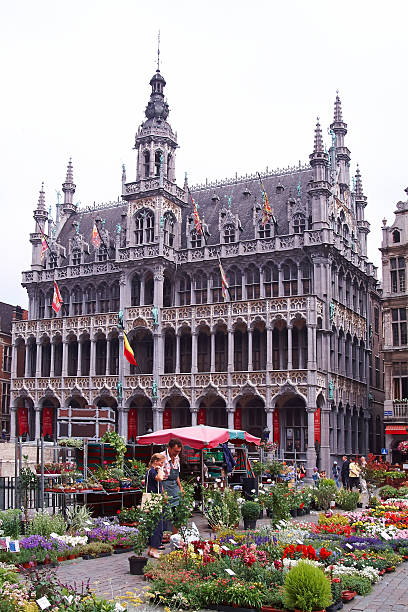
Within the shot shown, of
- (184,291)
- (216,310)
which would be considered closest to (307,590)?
(216,310)

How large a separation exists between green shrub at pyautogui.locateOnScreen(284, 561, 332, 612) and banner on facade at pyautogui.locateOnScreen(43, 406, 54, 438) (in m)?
47.8

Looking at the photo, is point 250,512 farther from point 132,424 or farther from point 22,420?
point 22,420

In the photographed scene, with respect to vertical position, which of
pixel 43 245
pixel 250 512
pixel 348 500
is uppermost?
pixel 43 245

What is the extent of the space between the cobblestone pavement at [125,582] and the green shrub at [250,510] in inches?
184

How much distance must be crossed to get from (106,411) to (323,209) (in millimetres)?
21864

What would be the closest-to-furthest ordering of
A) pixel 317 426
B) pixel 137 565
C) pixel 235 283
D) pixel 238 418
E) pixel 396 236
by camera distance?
pixel 137 565 < pixel 317 426 < pixel 238 418 < pixel 396 236 < pixel 235 283

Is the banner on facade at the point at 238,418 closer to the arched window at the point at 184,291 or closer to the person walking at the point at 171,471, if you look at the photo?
the arched window at the point at 184,291

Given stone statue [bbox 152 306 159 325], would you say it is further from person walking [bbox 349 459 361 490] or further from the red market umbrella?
the red market umbrella

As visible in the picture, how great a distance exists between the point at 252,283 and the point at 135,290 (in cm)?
950

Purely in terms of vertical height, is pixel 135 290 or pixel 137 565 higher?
pixel 135 290

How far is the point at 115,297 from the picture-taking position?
58.1m

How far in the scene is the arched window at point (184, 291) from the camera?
54.8 meters

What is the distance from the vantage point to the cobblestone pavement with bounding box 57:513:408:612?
1248 cm

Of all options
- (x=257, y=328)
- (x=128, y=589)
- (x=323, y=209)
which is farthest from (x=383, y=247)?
(x=128, y=589)
